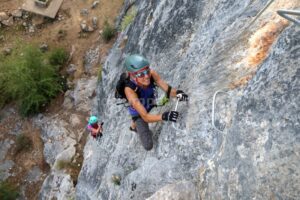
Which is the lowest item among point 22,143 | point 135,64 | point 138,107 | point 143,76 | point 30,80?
point 22,143

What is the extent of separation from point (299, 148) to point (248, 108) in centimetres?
94

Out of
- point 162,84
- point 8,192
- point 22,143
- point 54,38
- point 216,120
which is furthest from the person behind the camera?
point 54,38

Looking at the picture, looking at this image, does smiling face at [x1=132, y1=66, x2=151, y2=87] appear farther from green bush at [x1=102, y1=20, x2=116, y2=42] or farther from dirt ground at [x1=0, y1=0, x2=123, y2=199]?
green bush at [x1=102, y1=20, x2=116, y2=42]

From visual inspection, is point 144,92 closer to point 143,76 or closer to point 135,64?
point 143,76

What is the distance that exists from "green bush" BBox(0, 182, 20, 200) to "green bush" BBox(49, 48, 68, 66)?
5828 mm

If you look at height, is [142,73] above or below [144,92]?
above

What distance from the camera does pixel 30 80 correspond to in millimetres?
16750

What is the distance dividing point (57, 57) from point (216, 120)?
13785 mm

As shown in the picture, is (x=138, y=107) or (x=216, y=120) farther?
(x=138, y=107)

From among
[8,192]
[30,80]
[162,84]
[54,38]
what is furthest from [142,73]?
[54,38]

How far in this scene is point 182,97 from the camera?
21.5ft

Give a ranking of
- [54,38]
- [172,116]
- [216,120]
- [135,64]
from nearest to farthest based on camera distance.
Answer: [216,120] → [172,116] → [135,64] → [54,38]

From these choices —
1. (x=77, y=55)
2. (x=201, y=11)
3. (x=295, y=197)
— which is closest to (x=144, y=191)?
(x=295, y=197)

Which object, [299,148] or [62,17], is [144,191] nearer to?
[299,148]
